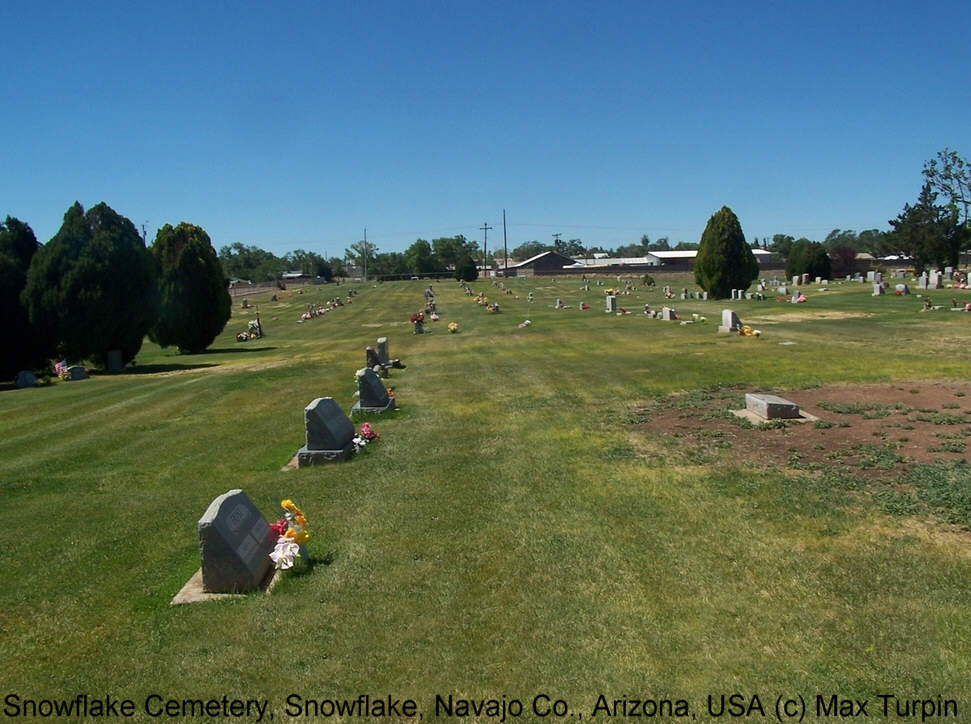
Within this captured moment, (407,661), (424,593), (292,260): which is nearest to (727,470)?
(424,593)

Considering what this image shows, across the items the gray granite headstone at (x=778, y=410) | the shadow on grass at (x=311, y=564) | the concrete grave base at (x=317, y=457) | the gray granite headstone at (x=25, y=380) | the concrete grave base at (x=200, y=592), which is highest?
the gray granite headstone at (x=778, y=410)

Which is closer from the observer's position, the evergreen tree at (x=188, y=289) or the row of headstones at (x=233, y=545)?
the row of headstones at (x=233, y=545)

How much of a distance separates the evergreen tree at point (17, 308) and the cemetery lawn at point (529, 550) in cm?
978

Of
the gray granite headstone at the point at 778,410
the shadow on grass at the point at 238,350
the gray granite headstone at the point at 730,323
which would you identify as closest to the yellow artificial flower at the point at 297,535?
the gray granite headstone at the point at 778,410

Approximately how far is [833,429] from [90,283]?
22.5 meters

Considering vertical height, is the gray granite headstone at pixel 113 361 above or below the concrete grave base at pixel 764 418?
below

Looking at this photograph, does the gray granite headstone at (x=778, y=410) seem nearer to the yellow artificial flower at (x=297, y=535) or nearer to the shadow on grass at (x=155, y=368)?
the yellow artificial flower at (x=297, y=535)

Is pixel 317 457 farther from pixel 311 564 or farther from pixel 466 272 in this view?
pixel 466 272

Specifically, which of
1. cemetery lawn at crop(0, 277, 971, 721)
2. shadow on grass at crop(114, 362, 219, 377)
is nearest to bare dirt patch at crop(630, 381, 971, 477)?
cemetery lawn at crop(0, 277, 971, 721)

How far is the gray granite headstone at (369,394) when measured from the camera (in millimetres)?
13602

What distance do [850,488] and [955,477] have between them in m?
1.20

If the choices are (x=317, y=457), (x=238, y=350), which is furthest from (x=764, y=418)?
(x=238, y=350)

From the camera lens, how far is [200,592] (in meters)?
6.34

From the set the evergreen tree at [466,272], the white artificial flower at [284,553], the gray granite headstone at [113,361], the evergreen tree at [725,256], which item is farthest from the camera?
the evergreen tree at [466,272]
